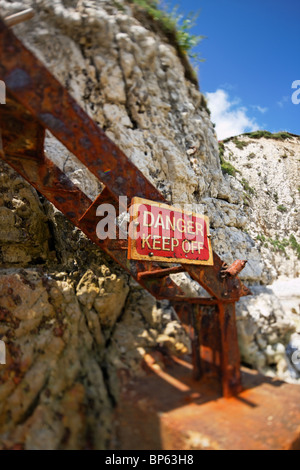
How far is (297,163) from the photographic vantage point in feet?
40.8

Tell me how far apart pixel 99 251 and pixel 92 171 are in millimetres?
2349

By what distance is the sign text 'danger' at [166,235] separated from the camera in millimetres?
2807

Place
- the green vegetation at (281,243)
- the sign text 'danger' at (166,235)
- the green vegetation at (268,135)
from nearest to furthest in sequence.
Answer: the sign text 'danger' at (166,235), the green vegetation at (281,243), the green vegetation at (268,135)

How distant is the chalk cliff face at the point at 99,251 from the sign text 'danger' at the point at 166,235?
1.69 meters

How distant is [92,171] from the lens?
2.67 metres

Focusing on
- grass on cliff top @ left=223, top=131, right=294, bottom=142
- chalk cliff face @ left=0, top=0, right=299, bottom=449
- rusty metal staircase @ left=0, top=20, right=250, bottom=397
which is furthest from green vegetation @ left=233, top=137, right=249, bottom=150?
rusty metal staircase @ left=0, top=20, right=250, bottom=397

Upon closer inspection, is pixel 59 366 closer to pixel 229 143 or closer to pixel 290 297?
pixel 290 297


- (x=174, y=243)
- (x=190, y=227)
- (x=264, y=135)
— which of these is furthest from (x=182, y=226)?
(x=264, y=135)

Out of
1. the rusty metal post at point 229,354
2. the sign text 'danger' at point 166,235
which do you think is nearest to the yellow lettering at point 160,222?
the sign text 'danger' at point 166,235

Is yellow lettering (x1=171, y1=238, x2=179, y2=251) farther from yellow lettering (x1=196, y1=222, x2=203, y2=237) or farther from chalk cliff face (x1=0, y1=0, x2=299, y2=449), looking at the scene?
chalk cliff face (x1=0, y1=0, x2=299, y2=449)

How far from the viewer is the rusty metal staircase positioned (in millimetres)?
2283

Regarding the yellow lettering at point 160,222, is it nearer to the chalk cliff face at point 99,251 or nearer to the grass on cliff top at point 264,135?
the chalk cliff face at point 99,251

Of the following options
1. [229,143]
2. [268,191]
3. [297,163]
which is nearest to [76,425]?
[268,191]

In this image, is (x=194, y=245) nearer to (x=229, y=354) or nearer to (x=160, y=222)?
(x=160, y=222)
